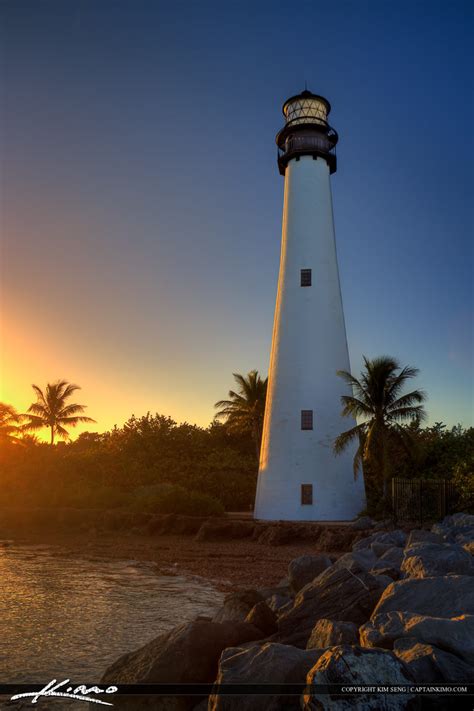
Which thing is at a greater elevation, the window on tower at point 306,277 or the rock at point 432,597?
the window on tower at point 306,277

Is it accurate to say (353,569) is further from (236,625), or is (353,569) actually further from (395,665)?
(395,665)

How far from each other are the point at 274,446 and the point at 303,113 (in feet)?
50.0

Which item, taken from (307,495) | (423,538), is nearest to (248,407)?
(307,495)

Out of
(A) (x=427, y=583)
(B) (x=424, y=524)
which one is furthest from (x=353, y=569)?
(B) (x=424, y=524)

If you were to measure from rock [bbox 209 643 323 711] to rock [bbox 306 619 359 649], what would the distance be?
40 centimetres

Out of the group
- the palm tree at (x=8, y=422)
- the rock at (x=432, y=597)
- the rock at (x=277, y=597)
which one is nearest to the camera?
the rock at (x=432, y=597)

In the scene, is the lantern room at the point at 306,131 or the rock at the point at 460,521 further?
the lantern room at the point at 306,131

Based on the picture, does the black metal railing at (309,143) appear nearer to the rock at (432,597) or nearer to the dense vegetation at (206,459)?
the dense vegetation at (206,459)

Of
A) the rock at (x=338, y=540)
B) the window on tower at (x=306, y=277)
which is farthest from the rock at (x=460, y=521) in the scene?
the window on tower at (x=306, y=277)

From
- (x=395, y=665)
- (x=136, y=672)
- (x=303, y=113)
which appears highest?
(x=303, y=113)

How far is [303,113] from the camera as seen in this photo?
26.6 metres

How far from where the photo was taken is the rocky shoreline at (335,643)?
176 inches

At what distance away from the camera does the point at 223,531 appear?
20.8m
